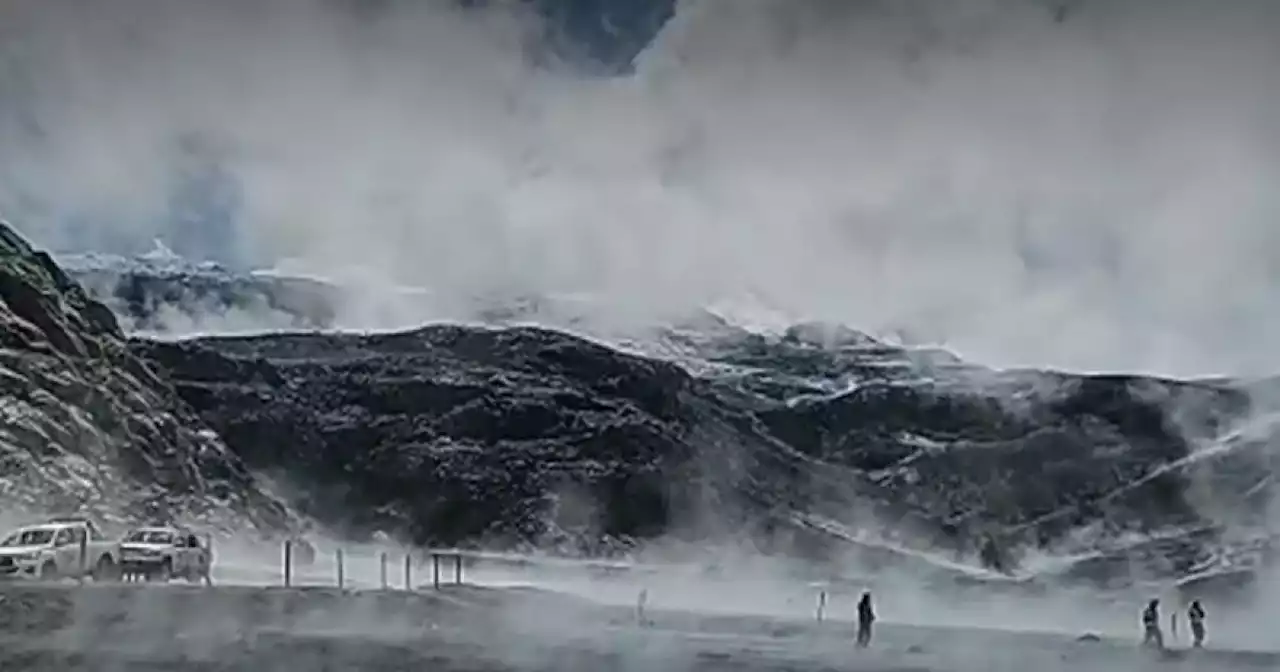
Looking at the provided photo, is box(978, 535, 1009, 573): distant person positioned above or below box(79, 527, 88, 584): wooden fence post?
below

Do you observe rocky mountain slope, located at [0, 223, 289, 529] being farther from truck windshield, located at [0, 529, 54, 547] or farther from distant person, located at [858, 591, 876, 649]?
distant person, located at [858, 591, 876, 649]

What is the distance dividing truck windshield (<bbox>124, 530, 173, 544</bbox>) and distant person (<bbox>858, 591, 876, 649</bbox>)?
1565mm

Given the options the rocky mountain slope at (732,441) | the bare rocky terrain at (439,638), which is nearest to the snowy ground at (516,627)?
the bare rocky terrain at (439,638)

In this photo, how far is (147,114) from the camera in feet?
14.0

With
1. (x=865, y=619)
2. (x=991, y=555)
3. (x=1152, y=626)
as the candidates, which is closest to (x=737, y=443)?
(x=865, y=619)

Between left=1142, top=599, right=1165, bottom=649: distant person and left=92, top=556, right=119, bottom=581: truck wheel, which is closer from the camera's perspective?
left=1142, top=599, right=1165, bottom=649: distant person

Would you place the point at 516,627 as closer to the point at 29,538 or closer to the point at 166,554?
the point at 166,554

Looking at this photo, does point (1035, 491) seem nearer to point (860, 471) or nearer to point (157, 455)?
point (860, 471)

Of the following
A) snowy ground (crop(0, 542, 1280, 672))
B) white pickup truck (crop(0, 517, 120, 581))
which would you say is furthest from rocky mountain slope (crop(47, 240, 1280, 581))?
white pickup truck (crop(0, 517, 120, 581))

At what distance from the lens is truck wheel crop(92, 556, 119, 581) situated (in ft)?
13.2

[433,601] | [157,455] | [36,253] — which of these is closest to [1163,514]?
[433,601]

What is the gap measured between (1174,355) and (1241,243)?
0.30m

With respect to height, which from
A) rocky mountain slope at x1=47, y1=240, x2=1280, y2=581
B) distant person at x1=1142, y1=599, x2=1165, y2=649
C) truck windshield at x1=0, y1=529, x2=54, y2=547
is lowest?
distant person at x1=1142, y1=599, x2=1165, y2=649

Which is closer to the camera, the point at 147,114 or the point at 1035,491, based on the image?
the point at 1035,491
